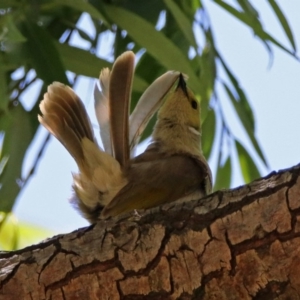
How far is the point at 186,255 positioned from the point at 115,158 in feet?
2.61

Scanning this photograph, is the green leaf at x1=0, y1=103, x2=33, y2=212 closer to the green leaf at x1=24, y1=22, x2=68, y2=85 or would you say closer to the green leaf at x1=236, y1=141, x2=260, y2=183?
the green leaf at x1=24, y1=22, x2=68, y2=85

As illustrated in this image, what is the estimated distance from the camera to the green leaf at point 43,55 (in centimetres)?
219

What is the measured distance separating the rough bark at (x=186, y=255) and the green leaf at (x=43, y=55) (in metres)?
0.70

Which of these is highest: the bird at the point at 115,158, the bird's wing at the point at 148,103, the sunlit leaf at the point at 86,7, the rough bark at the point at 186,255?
the sunlit leaf at the point at 86,7

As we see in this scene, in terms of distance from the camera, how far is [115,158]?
228cm

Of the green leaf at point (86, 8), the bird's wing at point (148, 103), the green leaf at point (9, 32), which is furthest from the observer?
the bird's wing at point (148, 103)

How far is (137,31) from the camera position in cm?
229

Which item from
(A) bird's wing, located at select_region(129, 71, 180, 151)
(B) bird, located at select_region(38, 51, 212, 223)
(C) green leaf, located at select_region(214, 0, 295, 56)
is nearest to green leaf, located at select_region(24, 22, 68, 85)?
(B) bird, located at select_region(38, 51, 212, 223)

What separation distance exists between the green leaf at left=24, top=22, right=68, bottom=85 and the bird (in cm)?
4

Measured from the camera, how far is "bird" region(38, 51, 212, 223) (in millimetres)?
2172

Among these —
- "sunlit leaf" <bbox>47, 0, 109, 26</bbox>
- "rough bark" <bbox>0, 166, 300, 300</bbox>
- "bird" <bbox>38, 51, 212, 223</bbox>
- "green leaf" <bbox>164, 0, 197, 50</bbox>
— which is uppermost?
"sunlit leaf" <bbox>47, 0, 109, 26</bbox>

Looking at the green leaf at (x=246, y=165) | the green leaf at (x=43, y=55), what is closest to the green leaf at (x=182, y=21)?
the green leaf at (x=43, y=55)

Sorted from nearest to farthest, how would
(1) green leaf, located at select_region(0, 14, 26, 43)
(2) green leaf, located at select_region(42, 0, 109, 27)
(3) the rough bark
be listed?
1. (3) the rough bark
2. (1) green leaf, located at select_region(0, 14, 26, 43)
3. (2) green leaf, located at select_region(42, 0, 109, 27)

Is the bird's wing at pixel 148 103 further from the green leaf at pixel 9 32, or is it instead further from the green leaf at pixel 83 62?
the green leaf at pixel 9 32
